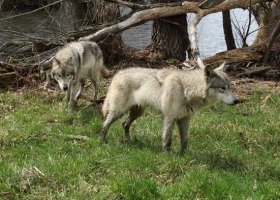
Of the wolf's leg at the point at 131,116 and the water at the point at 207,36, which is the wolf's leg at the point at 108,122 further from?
the water at the point at 207,36

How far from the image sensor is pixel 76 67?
9023 mm

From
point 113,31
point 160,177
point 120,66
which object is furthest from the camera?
point 120,66

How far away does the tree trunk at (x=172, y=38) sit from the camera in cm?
1247

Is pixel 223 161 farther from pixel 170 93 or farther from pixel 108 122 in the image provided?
pixel 108 122

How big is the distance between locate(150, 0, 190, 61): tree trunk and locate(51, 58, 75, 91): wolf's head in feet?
14.2

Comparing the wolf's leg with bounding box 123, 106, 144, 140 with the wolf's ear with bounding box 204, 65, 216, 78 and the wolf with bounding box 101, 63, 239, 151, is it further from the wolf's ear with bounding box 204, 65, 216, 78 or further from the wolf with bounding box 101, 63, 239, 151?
the wolf's ear with bounding box 204, 65, 216, 78

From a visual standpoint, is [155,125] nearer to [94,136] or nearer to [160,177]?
[94,136]

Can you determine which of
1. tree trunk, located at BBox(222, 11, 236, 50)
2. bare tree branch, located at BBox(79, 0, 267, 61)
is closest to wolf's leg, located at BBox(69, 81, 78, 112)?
bare tree branch, located at BBox(79, 0, 267, 61)

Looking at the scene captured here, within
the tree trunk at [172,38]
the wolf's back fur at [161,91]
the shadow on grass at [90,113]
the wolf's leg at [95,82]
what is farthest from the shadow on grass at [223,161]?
the tree trunk at [172,38]

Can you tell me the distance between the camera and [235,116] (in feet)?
26.5

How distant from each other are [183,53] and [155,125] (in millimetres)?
5618

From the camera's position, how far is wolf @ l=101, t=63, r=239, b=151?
606cm

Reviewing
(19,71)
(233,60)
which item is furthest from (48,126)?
(233,60)

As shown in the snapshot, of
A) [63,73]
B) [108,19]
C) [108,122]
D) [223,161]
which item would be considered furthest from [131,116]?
[108,19]
